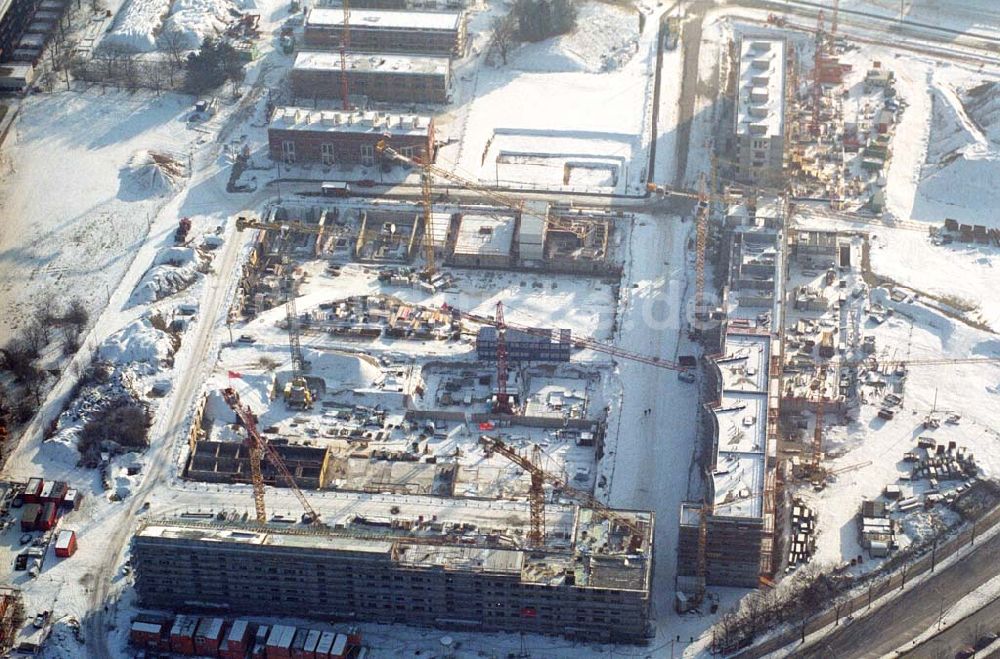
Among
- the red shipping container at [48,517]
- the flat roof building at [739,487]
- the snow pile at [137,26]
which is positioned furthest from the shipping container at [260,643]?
the snow pile at [137,26]

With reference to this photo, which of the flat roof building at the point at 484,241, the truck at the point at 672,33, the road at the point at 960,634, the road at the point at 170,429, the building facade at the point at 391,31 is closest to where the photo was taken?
the road at the point at 960,634

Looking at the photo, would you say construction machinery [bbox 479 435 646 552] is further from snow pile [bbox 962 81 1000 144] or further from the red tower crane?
snow pile [bbox 962 81 1000 144]

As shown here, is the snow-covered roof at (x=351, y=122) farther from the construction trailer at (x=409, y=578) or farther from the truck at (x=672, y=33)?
the construction trailer at (x=409, y=578)

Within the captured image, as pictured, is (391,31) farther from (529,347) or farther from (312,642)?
(312,642)

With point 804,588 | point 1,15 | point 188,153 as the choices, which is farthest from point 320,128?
point 804,588

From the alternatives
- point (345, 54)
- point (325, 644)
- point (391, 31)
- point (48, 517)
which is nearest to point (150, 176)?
point (345, 54)
